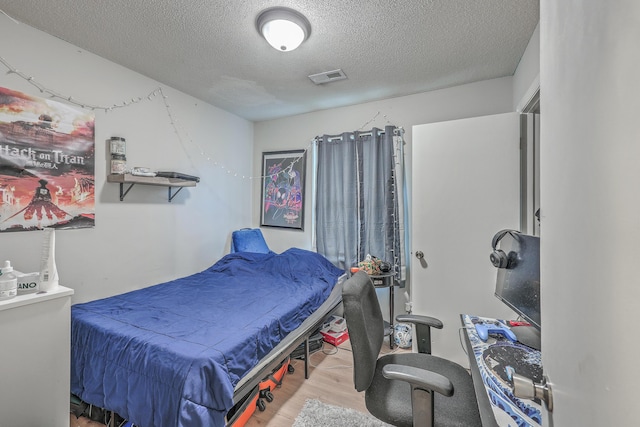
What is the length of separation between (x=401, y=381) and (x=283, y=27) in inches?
80.7

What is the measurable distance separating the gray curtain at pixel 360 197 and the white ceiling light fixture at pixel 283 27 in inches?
56.2

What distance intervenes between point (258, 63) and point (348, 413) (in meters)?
2.61

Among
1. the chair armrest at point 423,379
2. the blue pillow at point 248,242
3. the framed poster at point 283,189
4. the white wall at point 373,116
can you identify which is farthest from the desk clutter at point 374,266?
the chair armrest at point 423,379

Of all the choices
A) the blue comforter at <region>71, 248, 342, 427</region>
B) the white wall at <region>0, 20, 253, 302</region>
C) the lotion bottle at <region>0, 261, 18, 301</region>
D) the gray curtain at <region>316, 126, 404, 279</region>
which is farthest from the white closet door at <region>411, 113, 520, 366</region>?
the lotion bottle at <region>0, 261, 18, 301</region>

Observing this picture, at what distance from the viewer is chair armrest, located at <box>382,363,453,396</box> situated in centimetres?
106

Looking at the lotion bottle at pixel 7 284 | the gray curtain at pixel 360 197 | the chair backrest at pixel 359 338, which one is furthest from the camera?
the gray curtain at pixel 360 197

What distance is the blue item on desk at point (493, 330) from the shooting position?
1.33 meters

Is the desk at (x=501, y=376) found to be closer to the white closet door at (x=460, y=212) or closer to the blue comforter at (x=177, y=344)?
the white closet door at (x=460, y=212)

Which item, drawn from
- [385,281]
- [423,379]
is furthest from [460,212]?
[423,379]

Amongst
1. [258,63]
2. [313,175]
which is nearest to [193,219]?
[313,175]

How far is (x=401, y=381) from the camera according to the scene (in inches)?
52.3

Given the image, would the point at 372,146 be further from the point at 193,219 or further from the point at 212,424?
the point at 212,424

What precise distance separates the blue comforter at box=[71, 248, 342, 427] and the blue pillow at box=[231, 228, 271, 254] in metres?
0.96

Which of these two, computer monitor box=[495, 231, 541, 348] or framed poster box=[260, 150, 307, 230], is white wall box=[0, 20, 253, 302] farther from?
computer monitor box=[495, 231, 541, 348]
